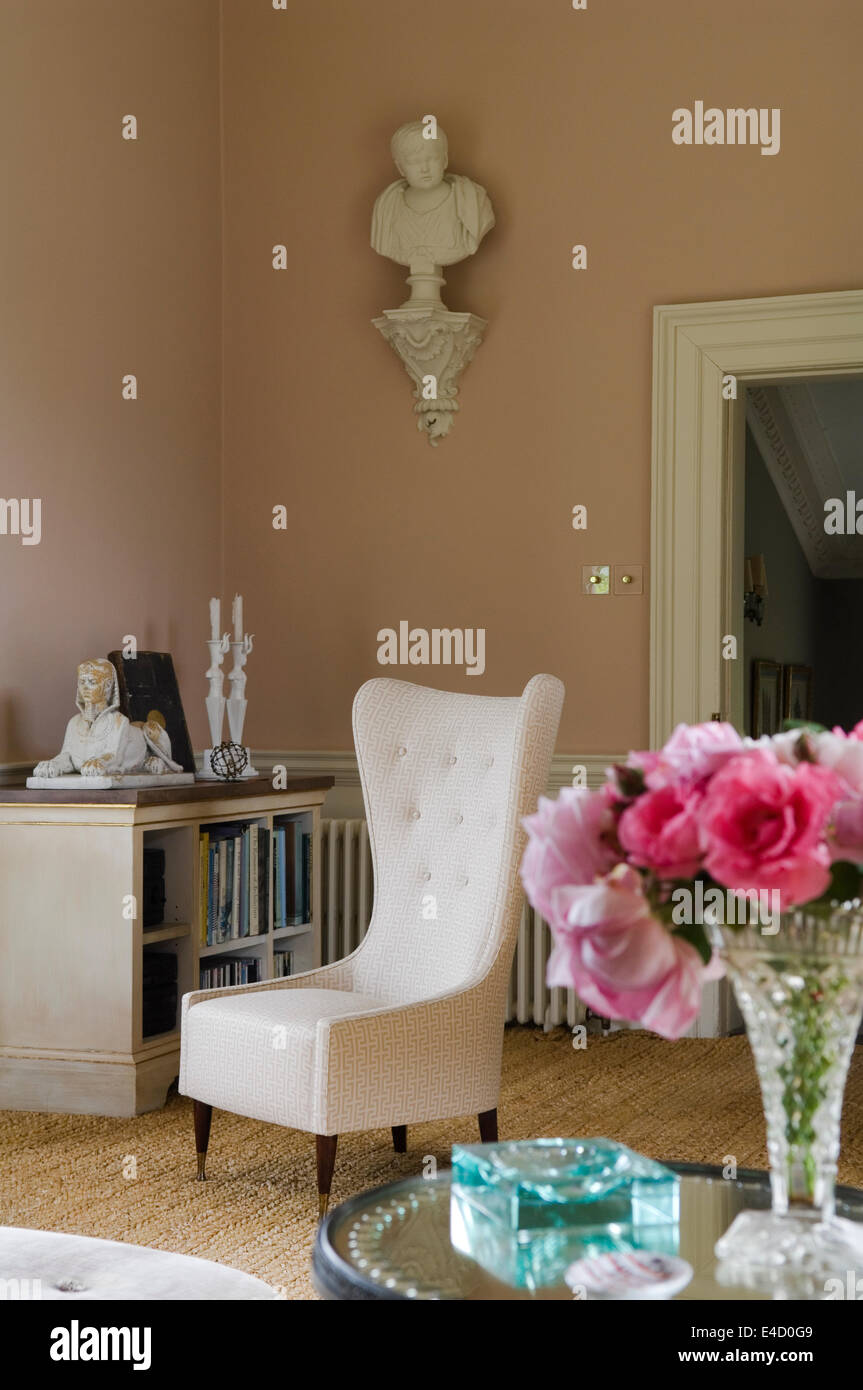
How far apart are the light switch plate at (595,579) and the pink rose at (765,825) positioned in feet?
11.9

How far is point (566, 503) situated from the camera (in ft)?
15.8

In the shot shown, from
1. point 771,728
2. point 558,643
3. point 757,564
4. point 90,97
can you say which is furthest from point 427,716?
point 771,728

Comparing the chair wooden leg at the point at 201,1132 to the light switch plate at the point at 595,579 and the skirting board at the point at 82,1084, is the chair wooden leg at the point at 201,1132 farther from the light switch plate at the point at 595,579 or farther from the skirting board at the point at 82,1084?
the light switch plate at the point at 595,579

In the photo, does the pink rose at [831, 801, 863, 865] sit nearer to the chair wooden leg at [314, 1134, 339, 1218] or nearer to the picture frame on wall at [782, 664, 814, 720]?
the chair wooden leg at [314, 1134, 339, 1218]

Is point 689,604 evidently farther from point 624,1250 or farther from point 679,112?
point 624,1250

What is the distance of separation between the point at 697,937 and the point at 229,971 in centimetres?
302

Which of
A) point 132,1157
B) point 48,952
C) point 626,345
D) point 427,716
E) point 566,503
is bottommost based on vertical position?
point 132,1157

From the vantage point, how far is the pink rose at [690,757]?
1186 mm

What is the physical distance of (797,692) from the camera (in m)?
7.53

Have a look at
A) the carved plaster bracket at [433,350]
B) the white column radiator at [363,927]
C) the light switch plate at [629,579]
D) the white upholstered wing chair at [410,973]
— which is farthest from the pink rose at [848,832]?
the carved plaster bracket at [433,350]

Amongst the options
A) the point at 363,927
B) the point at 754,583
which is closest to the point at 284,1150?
the point at 363,927

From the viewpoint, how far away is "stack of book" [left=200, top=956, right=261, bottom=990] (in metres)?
4.08

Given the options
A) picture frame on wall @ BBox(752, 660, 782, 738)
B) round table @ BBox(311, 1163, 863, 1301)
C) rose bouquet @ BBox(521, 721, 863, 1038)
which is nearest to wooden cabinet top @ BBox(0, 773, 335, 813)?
round table @ BBox(311, 1163, 863, 1301)

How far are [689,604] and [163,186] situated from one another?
220 cm
